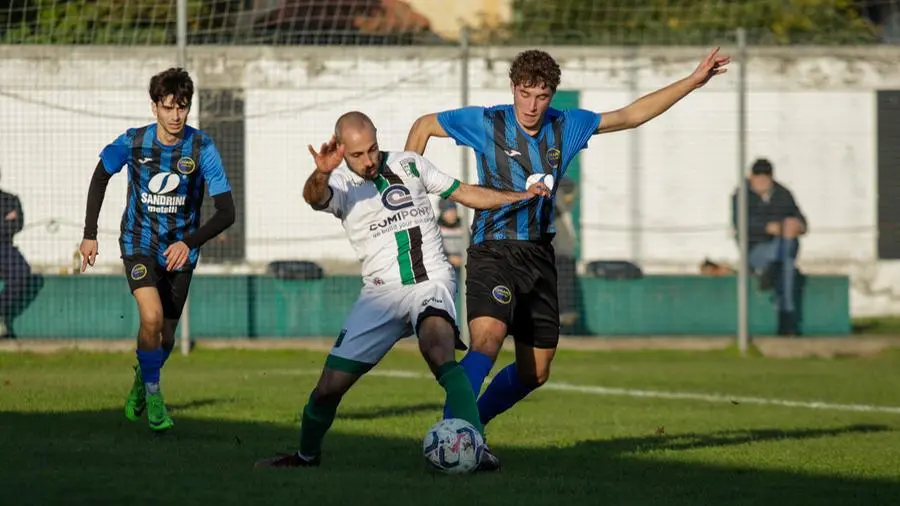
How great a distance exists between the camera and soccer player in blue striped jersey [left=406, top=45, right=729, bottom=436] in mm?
8430

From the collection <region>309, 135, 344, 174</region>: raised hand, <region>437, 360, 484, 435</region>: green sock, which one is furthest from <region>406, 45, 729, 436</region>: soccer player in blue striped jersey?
<region>309, 135, 344, 174</region>: raised hand

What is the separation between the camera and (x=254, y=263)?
1745 centimetres

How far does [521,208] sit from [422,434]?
1766 millimetres

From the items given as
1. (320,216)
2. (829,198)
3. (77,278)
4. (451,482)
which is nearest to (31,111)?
(77,278)

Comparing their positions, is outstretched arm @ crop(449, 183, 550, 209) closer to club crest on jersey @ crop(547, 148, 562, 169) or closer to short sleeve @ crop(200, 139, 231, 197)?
club crest on jersey @ crop(547, 148, 562, 169)

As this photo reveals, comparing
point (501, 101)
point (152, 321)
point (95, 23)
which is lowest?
point (152, 321)

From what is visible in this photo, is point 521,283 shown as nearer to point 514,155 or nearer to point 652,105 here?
point 514,155

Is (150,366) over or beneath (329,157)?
beneath

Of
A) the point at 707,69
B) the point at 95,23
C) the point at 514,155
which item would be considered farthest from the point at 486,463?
the point at 95,23

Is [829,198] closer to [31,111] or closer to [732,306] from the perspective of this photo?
[732,306]

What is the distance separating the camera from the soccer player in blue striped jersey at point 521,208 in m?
8.43

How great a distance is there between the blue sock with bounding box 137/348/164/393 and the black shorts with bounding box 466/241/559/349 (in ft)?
7.23

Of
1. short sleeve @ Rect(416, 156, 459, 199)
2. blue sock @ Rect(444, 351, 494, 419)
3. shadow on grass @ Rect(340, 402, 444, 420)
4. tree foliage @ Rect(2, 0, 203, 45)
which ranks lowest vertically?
shadow on grass @ Rect(340, 402, 444, 420)

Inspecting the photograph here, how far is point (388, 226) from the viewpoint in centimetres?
784
